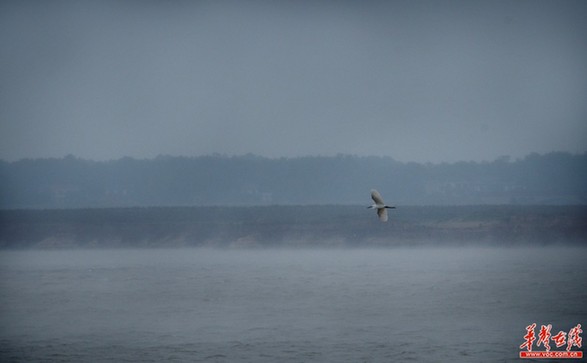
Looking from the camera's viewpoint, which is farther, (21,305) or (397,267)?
(397,267)

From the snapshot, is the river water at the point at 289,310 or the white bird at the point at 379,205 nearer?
the white bird at the point at 379,205

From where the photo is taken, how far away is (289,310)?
6900 cm

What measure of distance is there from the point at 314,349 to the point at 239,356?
487 centimetres

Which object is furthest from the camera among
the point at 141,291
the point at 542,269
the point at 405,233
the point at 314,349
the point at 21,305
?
the point at 405,233

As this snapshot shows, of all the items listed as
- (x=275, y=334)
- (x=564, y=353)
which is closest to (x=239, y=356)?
(x=275, y=334)

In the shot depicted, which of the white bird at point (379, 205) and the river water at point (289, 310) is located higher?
the white bird at point (379, 205)

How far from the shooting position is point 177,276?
109m

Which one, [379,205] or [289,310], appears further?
[289,310]

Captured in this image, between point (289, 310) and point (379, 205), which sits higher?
point (379, 205)

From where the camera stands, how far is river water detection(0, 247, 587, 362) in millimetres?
49469

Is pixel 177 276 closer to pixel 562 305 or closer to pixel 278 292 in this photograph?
→ pixel 278 292

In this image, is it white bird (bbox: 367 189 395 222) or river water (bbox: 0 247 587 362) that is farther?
river water (bbox: 0 247 587 362)

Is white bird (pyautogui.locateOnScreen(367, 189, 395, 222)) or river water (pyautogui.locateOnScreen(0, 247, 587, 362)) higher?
white bird (pyautogui.locateOnScreen(367, 189, 395, 222))

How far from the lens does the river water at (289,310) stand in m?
49.5
